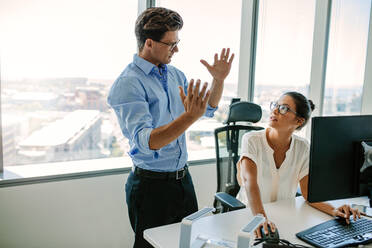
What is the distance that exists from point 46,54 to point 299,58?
7.46ft

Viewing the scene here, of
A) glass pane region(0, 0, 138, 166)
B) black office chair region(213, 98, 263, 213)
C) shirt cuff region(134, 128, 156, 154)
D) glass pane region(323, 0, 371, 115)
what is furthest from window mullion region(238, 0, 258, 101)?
shirt cuff region(134, 128, 156, 154)

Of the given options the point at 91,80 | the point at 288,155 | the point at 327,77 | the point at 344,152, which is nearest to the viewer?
the point at 344,152

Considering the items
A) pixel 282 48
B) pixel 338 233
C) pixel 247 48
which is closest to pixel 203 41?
pixel 247 48

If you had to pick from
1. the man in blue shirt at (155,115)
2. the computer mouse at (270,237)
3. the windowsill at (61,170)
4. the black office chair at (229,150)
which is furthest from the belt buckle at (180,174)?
the windowsill at (61,170)

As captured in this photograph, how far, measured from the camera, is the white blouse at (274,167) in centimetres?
180

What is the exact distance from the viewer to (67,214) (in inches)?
92.4

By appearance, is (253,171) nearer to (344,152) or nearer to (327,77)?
(344,152)

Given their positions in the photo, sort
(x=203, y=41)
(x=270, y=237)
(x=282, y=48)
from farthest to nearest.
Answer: (x=282, y=48), (x=203, y=41), (x=270, y=237)

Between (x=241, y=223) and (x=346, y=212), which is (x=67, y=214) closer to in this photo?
(x=241, y=223)

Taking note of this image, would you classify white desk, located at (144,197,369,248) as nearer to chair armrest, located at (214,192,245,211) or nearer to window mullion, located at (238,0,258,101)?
chair armrest, located at (214,192,245,211)

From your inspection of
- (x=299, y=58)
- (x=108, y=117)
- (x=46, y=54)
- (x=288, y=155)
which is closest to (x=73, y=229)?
(x=108, y=117)

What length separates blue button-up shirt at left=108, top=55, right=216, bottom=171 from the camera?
1.47 metres

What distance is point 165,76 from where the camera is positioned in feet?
5.73

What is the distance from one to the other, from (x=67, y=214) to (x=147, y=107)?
4.24ft
